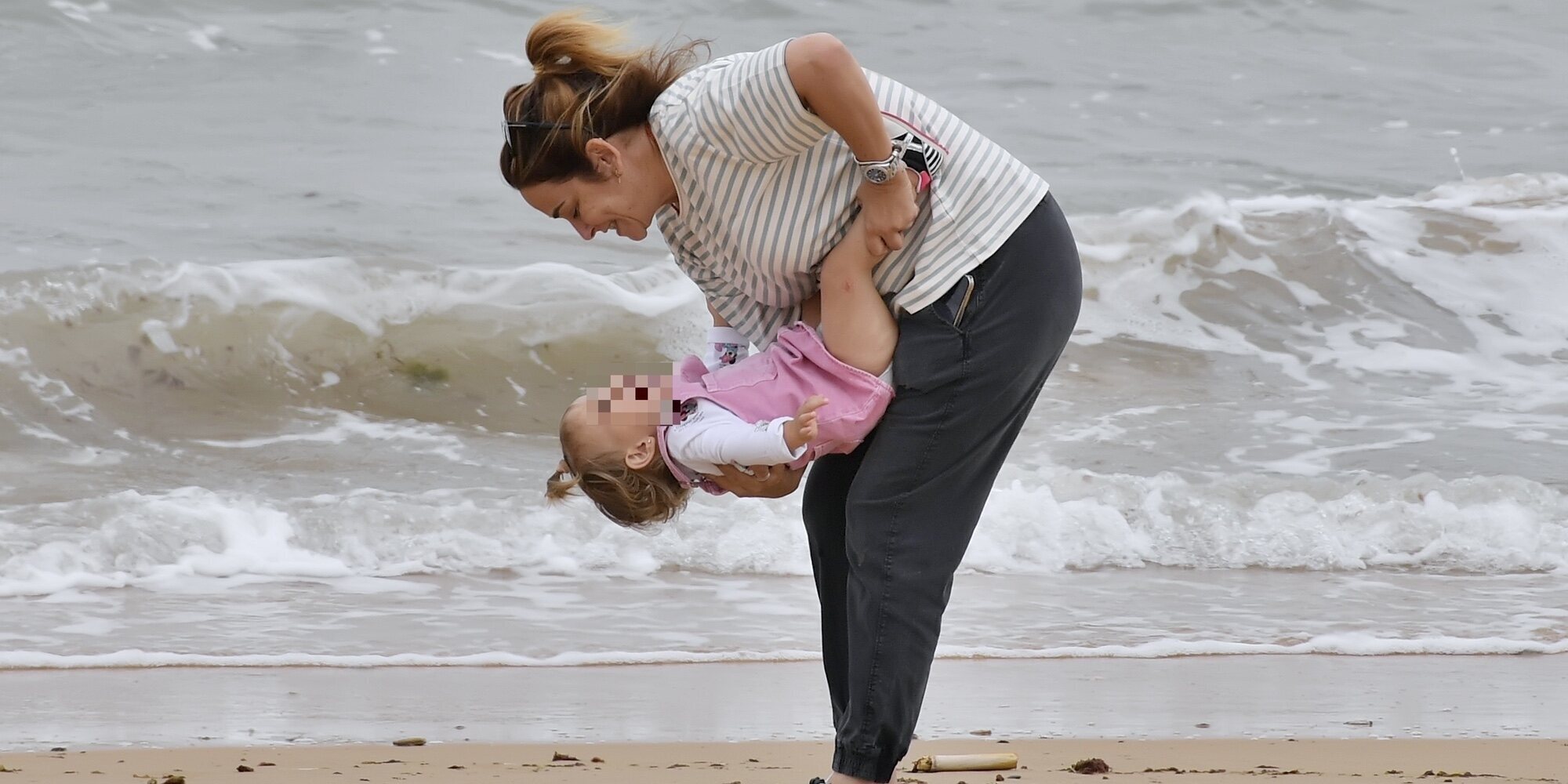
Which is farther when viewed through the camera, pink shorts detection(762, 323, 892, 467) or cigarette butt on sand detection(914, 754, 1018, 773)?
cigarette butt on sand detection(914, 754, 1018, 773)

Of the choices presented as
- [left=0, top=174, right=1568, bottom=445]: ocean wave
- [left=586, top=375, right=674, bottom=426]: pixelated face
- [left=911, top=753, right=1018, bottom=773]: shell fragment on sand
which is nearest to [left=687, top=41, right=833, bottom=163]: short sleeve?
[left=586, top=375, right=674, bottom=426]: pixelated face

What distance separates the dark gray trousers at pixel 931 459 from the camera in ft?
6.39

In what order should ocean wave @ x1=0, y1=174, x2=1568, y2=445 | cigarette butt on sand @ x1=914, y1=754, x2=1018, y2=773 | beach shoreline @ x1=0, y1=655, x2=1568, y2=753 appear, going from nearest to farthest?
cigarette butt on sand @ x1=914, y1=754, x2=1018, y2=773 → beach shoreline @ x1=0, y1=655, x2=1568, y2=753 → ocean wave @ x1=0, y1=174, x2=1568, y2=445

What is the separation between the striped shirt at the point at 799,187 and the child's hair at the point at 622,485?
327mm

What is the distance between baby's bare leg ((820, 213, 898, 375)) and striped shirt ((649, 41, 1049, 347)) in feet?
0.09

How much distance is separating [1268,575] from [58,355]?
512cm

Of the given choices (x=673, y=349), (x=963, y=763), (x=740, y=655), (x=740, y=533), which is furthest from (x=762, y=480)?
(x=673, y=349)

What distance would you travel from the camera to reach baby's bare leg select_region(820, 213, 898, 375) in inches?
74.2

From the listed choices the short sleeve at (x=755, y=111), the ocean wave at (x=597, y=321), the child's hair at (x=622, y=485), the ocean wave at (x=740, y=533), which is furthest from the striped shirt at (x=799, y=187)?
the ocean wave at (x=597, y=321)

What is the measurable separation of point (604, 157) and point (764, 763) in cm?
143

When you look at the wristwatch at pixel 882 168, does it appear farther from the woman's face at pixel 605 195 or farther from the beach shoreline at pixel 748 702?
the beach shoreline at pixel 748 702

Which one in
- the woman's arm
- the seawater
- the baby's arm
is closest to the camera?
the woman's arm

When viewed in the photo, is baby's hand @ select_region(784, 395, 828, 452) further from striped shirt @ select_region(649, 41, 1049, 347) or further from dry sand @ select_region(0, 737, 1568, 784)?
dry sand @ select_region(0, 737, 1568, 784)

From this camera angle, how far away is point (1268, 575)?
16.0ft
